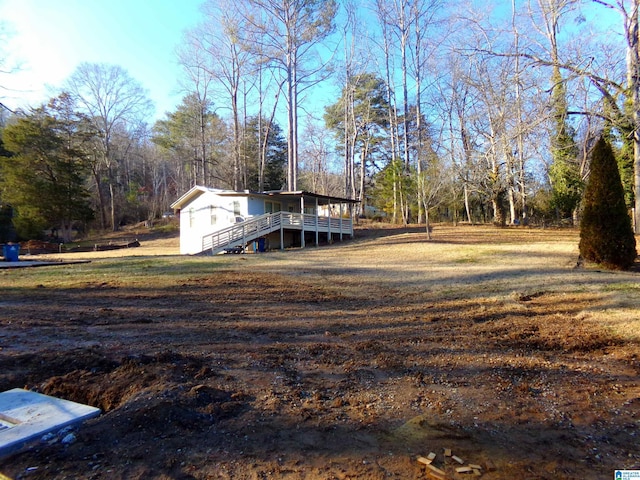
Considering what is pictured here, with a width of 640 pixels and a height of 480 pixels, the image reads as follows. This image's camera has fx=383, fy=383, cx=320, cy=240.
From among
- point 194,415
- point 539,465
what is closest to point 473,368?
point 539,465

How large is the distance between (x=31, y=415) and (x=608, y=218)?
11676mm

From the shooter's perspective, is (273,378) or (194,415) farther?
(273,378)

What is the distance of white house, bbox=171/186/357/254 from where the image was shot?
21.7m

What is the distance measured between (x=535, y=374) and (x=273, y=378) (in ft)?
8.68

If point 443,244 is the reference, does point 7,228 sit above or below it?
above

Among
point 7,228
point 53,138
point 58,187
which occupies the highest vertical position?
point 53,138

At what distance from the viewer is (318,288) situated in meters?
9.52

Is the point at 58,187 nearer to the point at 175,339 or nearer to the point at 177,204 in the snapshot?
the point at 177,204

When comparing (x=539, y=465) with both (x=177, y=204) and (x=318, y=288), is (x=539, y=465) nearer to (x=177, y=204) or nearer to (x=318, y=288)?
(x=318, y=288)

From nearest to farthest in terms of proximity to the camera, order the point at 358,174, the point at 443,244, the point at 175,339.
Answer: the point at 175,339
the point at 443,244
the point at 358,174

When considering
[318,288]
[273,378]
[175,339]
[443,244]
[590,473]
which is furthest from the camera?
[443,244]

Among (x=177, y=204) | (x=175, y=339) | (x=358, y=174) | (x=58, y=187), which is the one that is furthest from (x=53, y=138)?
(x=175, y=339)

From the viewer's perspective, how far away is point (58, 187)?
36188mm

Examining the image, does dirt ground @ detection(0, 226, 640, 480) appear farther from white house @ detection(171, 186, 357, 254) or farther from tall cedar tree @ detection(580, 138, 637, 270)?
white house @ detection(171, 186, 357, 254)
